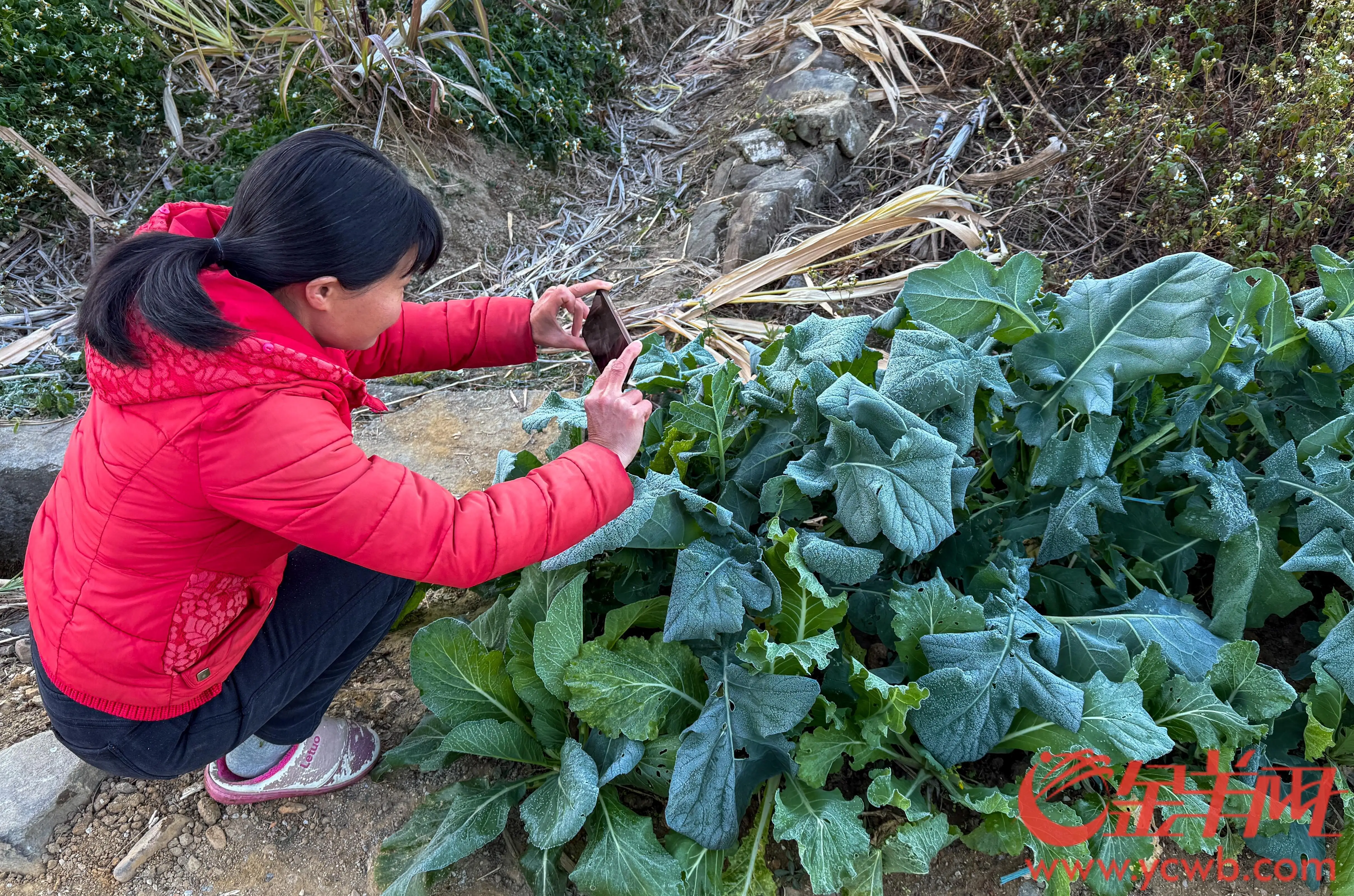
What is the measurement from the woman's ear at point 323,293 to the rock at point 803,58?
376 centimetres

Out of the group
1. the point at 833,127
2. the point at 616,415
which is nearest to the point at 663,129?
the point at 833,127

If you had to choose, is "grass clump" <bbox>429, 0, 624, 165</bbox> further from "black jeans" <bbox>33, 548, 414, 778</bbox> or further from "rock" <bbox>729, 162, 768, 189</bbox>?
"black jeans" <bbox>33, 548, 414, 778</bbox>

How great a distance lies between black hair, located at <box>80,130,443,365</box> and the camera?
3.96 ft

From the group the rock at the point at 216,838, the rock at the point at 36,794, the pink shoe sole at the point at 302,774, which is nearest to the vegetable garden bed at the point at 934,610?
the pink shoe sole at the point at 302,774

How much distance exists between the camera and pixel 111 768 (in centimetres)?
160

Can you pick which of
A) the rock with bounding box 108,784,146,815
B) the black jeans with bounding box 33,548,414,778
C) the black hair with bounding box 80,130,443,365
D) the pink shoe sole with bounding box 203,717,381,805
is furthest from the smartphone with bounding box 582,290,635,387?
the rock with bounding box 108,784,146,815

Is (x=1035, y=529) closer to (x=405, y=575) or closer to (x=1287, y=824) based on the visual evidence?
(x=1287, y=824)

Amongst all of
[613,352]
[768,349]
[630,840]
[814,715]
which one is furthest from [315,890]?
[768,349]

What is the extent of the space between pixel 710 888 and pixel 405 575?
2.92 ft

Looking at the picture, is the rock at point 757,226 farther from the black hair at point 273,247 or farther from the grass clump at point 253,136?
the black hair at point 273,247

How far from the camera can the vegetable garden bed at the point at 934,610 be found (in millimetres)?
1591

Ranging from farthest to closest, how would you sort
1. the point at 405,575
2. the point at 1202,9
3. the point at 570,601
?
1. the point at 1202,9
2. the point at 570,601
3. the point at 405,575

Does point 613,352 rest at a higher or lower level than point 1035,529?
higher

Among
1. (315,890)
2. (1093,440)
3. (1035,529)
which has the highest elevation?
(1093,440)
